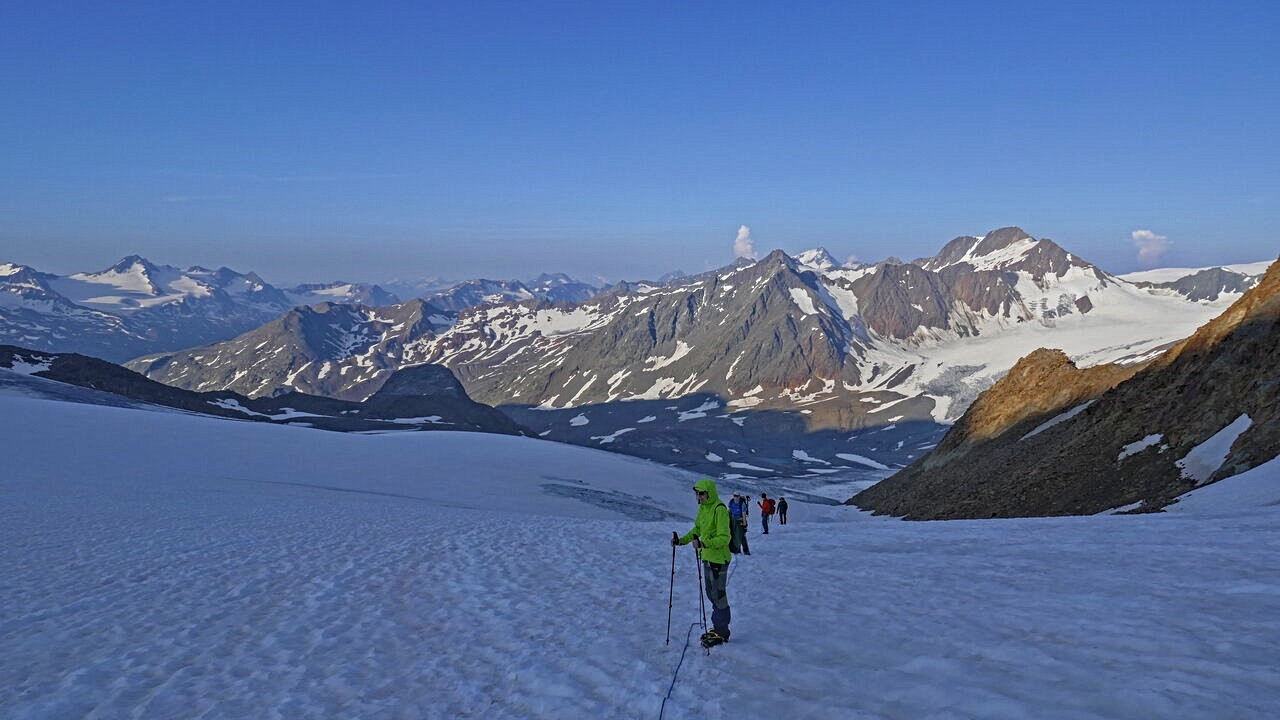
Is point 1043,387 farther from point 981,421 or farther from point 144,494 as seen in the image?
point 144,494

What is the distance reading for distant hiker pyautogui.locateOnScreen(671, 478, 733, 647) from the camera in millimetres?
10977

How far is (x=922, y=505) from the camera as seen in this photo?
194 ft

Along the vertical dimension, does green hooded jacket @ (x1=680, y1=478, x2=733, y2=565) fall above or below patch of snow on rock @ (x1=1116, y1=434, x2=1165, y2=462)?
above

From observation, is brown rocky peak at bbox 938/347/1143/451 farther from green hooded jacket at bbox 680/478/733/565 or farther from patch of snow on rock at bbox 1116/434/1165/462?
green hooded jacket at bbox 680/478/733/565

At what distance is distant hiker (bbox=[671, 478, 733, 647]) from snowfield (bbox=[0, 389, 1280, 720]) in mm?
349

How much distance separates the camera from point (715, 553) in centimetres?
1099

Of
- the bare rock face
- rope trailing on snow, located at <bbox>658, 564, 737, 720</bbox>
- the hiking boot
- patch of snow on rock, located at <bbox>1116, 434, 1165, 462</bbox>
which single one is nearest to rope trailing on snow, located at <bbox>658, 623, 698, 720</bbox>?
rope trailing on snow, located at <bbox>658, 564, 737, 720</bbox>

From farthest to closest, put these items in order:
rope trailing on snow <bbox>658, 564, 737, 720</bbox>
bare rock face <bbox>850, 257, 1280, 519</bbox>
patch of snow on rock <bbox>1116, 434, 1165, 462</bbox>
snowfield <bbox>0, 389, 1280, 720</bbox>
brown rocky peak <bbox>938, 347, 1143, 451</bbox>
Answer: brown rocky peak <bbox>938, 347, 1143, 451</bbox> < patch of snow on rock <bbox>1116, 434, 1165, 462</bbox> < bare rock face <bbox>850, 257, 1280, 519</bbox> < snowfield <bbox>0, 389, 1280, 720</bbox> < rope trailing on snow <bbox>658, 564, 737, 720</bbox>

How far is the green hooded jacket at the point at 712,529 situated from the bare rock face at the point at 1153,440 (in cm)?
2759

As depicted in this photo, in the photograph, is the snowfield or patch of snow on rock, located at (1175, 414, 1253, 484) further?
patch of snow on rock, located at (1175, 414, 1253, 484)

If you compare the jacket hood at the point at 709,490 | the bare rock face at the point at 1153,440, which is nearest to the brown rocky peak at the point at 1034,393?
the bare rock face at the point at 1153,440

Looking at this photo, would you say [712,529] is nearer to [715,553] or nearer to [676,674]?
[715,553]

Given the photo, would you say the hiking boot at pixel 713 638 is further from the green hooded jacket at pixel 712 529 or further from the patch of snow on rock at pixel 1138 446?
the patch of snow on rock at pixel 1138 446

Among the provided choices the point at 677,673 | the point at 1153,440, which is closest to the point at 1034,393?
the point at 1153,440
